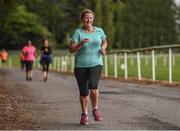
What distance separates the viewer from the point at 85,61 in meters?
11.8

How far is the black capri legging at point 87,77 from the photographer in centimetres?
1178

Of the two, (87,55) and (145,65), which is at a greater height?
(87,55)

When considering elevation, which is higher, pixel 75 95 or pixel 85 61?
pixel 85 61

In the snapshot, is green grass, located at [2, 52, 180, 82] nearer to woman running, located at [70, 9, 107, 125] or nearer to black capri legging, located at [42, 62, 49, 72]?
black capri legging, located at [42, 62, 49, 72]

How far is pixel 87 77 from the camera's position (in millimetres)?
11867

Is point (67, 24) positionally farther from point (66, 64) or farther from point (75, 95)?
point (75, 95)

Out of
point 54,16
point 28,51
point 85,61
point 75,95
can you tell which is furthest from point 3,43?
point 85,61

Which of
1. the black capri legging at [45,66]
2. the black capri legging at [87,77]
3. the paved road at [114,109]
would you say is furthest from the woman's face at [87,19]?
the black capri legging at [45,66]

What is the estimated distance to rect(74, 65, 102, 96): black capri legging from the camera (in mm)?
11781

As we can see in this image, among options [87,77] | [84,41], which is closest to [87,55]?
[84,41]

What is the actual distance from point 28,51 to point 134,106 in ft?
49.6

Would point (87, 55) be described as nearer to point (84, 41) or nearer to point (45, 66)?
point (84, 41)

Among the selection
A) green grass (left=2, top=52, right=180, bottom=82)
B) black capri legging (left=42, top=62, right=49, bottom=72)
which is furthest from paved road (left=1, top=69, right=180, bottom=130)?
black capri legging (left=42, top=62, right=49, bottom=72)

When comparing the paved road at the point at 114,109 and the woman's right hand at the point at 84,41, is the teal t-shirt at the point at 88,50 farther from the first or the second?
the paved road at the point at 114,109
